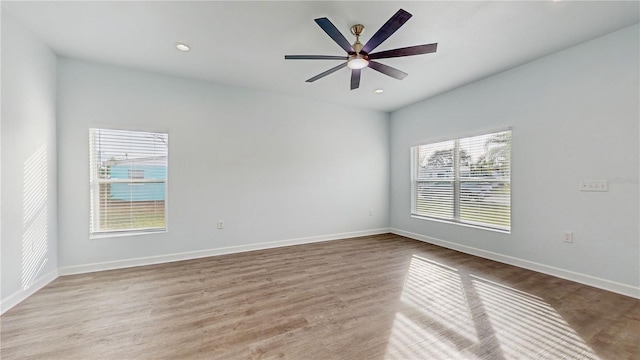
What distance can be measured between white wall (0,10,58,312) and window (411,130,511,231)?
5542 millimetres

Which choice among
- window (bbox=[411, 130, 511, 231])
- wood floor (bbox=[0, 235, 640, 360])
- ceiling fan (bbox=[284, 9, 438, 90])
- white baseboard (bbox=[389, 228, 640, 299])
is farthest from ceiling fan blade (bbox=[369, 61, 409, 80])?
white baseboard (bbox=[389, 228, 640, 299])

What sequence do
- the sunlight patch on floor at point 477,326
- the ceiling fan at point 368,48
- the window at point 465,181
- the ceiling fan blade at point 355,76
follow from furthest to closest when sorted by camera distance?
the window at point 465,181
the ceiling fan blade at point 355,76
the ceiling fan at point 368,48
the sunlight patch on floor at point 477,326

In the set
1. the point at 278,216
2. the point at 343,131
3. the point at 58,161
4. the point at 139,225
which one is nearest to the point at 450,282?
the point at 278,216

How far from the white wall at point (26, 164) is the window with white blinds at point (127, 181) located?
41 centimetres

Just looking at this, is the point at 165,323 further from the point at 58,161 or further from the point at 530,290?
the point at 530,290

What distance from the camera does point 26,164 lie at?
99.8 inches

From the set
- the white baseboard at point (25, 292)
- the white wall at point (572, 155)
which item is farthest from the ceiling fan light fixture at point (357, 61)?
the white baseboard at point (25, 292)

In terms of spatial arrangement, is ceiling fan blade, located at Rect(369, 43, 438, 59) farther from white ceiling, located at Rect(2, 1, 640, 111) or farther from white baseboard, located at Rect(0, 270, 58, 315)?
white baseboard, located at Rect(0, 270, 58, 315)

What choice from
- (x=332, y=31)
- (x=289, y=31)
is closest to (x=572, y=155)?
(x=332, y=31)

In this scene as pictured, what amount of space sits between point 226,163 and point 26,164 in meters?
2.09

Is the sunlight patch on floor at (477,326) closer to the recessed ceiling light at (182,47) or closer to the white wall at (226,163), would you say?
the white wall at (226,163)

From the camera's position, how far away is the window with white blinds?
3.31m

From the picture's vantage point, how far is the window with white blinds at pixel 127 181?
3311 millimetres

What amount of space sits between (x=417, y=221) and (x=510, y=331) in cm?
304
